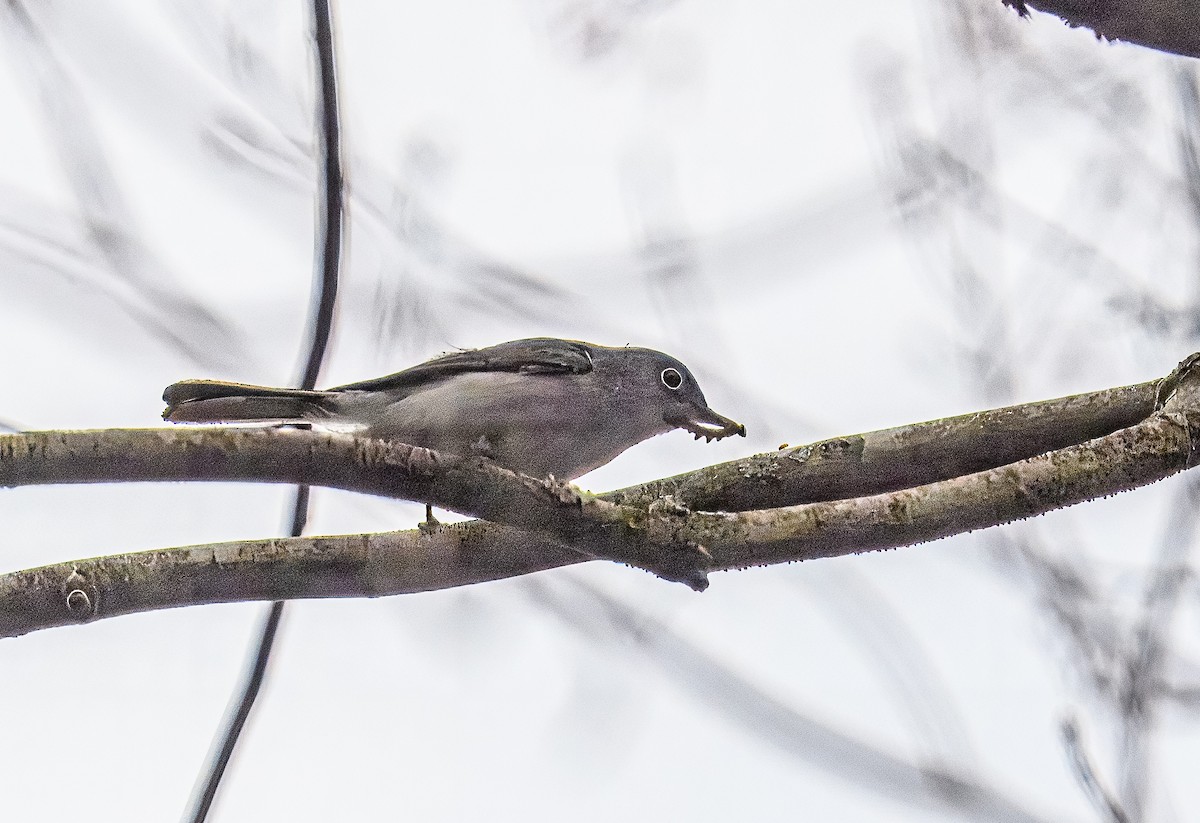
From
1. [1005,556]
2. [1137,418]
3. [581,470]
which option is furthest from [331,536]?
[1005,556]

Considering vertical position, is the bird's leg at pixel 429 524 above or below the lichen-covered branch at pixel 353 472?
above

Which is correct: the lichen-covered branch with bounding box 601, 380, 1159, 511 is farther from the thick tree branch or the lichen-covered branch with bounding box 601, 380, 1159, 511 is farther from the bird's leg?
the bird's leg

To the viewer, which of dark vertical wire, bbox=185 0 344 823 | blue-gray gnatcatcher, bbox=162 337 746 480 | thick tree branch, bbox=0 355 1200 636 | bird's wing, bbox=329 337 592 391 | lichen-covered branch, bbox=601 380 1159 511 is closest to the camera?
thick tree branch, bbox=0 355 1200 636

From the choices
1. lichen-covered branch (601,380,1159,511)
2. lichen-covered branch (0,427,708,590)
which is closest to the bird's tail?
lichen-covered branch (0,427,708,590)

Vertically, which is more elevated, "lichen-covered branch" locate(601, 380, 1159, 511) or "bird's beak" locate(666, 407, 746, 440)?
"bird's beak" locate(666, 407, 746, 440)

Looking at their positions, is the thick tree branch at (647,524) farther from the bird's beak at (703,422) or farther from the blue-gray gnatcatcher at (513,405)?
the bird's beak at (703,422)

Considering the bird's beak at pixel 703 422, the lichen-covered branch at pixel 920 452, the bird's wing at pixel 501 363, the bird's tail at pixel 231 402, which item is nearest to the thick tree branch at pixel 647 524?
the lichen-covered branch at pixel 920 452

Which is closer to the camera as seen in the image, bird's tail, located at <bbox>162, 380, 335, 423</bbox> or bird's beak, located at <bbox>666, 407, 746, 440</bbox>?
bird's tail, located at <bbox>162, 380, 335, 423</bbox>
